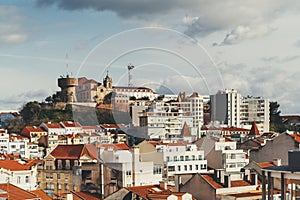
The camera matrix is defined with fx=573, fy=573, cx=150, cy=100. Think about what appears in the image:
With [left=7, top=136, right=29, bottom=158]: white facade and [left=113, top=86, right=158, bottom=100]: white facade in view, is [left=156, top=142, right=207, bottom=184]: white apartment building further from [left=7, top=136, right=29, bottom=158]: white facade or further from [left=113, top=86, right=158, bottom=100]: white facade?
[left=7, top=136, right=29, bottom=158]: white facade

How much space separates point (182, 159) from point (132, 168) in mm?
5931

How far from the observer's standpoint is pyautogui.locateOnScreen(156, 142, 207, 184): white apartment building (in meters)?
29.0

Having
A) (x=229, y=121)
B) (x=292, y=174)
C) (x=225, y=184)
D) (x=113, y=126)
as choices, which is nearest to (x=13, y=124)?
(x=113, y=126)

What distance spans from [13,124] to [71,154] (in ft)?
119

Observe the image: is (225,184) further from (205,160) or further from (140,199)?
(205,160)

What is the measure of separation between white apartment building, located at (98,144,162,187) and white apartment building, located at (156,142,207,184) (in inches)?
107

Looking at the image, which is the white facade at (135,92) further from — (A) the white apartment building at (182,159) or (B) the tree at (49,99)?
(B) the tree at (49,99)

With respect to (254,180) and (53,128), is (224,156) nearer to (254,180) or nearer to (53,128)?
(254,180)

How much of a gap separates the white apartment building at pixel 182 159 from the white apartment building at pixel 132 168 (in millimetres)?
2719

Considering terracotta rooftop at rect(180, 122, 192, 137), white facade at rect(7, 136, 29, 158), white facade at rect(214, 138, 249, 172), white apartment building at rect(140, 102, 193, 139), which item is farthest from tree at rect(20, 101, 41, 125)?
white facade at rect(214, 138, 249, 172)

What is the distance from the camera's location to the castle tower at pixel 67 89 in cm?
6919

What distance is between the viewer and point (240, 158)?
31.5 meters

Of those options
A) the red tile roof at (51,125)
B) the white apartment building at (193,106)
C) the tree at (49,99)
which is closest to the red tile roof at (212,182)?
the white apartment building at (193,106)

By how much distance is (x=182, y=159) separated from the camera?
29766mm
